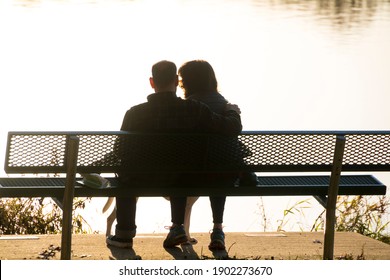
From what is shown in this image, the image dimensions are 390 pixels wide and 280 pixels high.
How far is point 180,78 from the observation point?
8.57m

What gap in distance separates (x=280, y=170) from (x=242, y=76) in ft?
51.8

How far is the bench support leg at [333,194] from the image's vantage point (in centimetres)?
805

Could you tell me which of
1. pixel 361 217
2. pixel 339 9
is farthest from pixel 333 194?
pixel 339 9

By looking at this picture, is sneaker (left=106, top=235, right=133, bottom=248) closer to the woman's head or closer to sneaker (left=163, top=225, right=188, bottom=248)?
sneaker (left=163, top=225, right=188, bottom=248)

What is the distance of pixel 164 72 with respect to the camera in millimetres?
8234

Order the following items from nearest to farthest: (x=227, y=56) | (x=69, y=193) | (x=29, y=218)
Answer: (x=69, y=193) < (x=29, y=218) < (x=227, y=56)

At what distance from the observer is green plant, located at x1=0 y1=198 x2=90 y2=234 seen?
10.4 m

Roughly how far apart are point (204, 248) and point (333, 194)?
2.62 feet

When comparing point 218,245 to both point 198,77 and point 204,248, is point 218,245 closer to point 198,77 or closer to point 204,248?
point 204,248

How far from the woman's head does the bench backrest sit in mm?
535

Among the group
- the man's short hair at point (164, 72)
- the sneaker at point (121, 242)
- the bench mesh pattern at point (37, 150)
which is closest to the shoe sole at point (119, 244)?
the sneaker at point (121, 242)

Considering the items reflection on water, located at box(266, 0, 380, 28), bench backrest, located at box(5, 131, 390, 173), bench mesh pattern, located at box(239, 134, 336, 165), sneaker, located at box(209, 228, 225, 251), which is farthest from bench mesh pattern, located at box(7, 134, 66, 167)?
reflection on water, located at box(266, 0, 380, 28)

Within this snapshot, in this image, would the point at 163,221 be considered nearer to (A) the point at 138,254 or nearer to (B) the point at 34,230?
(B) the point at 34,230

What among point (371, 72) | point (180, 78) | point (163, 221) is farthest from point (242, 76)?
point (180, 78)
